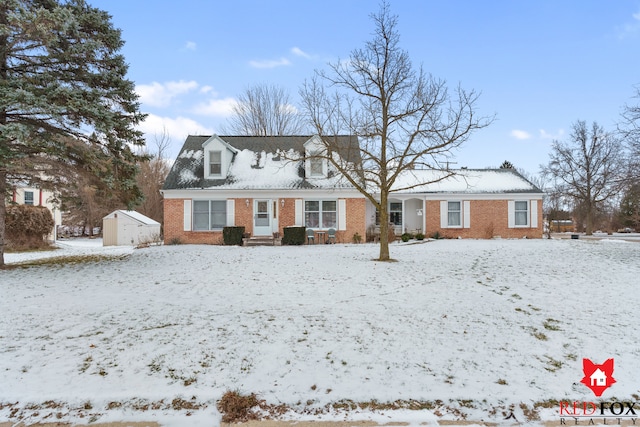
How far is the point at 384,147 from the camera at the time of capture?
11180mm

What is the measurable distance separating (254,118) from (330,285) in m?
29.0

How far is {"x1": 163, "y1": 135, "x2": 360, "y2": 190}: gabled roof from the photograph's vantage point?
18953 mm

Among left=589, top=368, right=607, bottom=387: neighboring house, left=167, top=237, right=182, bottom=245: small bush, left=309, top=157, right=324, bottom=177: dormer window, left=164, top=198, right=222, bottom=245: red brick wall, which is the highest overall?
left=309, top=157, right=324, bottom=177: dormer window

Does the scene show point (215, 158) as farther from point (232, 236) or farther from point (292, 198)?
point (292, 198)

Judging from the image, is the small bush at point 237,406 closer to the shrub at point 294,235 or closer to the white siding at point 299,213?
the shrub at point 294,235

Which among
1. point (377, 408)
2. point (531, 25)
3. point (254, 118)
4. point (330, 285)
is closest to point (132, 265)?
point (330, 285)

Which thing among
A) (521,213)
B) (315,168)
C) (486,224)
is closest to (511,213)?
(521,213)

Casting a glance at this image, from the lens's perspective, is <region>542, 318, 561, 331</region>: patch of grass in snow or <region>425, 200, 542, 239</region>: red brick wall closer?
<region>542, 318, 561, 331</region>: patch of grass in snow

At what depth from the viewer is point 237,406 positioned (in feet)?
11.4

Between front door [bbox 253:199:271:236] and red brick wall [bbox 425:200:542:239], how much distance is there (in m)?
9.80

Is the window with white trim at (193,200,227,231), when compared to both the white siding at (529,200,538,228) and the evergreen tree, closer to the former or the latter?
the evergreen tree

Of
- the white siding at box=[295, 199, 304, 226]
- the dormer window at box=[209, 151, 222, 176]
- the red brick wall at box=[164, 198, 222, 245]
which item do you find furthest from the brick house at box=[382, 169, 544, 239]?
the red brick wall at box=[164, 198, 222, 245]

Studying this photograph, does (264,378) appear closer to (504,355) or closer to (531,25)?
(504,355)

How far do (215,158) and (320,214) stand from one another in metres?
6.90
